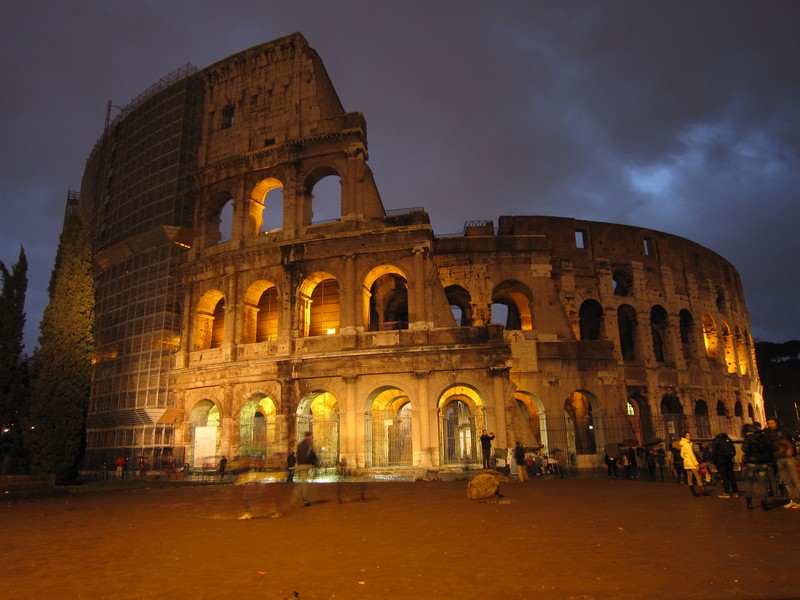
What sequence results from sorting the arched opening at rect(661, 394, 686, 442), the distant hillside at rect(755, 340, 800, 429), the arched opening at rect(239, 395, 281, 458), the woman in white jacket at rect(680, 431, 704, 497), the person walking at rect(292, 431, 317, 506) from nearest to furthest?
the person walking at rect(292, 431, 317, 506) < the woman in white jacket at rect(680, 431, 704, 497) < the arched opening at rect(239, 395, 281, 458) < the arched opening at rect(661, 394, 686, 442) < the distant hillside at rect(755, 340, 800, 429)

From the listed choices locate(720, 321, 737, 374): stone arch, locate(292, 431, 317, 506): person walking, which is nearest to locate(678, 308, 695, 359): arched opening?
locate(720, 321, 737, 374): stone arch

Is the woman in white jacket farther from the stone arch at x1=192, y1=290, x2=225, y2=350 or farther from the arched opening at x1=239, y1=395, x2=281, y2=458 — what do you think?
the stone arch at x1=192, y1=290, x2=225, y2=350

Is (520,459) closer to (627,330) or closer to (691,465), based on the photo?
(691,465)

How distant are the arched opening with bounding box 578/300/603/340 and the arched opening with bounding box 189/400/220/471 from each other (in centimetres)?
1740

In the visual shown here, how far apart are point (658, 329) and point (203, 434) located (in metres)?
22.4

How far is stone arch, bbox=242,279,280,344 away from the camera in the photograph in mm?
22219

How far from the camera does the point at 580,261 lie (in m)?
25.7

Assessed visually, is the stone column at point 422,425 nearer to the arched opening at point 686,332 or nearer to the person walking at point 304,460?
the person walking at point 304,460

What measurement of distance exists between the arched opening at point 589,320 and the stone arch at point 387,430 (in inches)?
379

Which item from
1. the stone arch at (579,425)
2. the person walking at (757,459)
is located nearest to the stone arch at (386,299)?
the stone arch at (579,425)

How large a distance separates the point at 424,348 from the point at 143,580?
14.4 meters

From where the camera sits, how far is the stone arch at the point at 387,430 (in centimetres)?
1959

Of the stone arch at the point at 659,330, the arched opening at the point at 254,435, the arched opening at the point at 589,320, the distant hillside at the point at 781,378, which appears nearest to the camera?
the arched opening at the point at 254,435

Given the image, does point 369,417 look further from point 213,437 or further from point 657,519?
point 657,519
